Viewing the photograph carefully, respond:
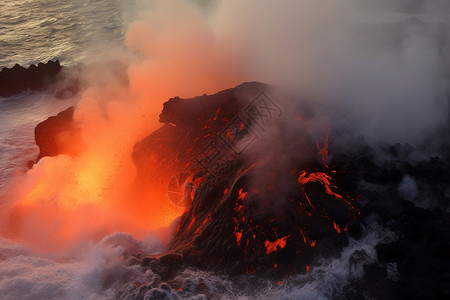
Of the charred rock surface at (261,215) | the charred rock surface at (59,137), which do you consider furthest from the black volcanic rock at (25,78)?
the charred rock surface at (261,215)

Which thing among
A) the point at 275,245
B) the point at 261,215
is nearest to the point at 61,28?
the point at 261,215

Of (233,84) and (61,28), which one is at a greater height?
(61,28)

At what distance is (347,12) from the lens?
1476cm

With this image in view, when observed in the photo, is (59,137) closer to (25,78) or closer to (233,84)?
(233,84)

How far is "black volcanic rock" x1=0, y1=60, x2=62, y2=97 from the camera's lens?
671 inches

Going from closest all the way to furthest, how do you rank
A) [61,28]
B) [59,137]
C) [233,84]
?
[59,137], [233,84], [61,28]

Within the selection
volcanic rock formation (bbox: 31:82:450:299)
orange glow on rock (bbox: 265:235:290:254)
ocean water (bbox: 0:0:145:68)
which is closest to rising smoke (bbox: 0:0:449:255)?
volcanic rock formation (bbox: 31:82:450:299)

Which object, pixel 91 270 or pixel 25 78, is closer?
pixel 91 270

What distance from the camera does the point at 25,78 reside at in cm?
1747

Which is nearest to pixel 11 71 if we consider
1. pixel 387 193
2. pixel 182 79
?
pixel 182 79

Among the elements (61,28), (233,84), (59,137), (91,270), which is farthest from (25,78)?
(91,270)

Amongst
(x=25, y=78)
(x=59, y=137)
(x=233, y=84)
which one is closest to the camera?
(x=59, y=137)

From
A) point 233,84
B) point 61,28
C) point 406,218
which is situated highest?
point 61,28

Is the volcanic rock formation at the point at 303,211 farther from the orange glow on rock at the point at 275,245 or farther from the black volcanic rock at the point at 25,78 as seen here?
the black volcanic rock at the point at 25,78
